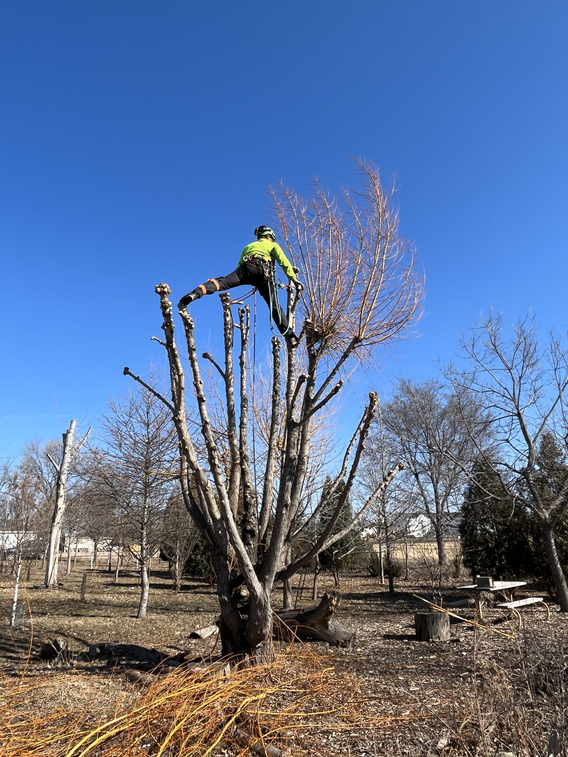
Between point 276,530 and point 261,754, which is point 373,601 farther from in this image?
point 261,754

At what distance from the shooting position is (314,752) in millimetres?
3473

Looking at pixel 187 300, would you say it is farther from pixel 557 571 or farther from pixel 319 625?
pixel 557 571

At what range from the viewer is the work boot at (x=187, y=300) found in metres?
4.60

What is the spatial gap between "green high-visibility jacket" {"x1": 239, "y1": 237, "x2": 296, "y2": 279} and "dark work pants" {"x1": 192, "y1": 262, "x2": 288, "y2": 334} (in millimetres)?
122

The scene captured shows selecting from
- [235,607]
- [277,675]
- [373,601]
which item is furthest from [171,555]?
[277,675]

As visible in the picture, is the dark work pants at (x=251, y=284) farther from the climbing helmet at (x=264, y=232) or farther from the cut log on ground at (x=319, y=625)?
the cut log on ground at (x=319, y=625)

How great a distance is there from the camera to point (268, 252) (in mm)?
5336

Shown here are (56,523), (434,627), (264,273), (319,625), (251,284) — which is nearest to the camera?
(264,273)

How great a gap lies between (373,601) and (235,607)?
11.4m

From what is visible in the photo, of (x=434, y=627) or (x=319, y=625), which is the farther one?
(x=434, y=627)

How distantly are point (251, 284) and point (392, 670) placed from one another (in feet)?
16.5

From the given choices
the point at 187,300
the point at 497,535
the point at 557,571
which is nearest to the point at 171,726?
the point at 187,300

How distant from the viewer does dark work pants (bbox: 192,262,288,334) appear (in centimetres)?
477

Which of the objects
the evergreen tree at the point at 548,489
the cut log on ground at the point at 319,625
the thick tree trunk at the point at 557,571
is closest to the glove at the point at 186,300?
the cut log on ground at the point at 319,625
